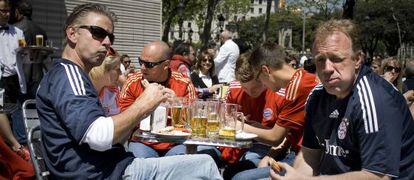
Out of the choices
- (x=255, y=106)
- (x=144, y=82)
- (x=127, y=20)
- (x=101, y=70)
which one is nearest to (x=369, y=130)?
(x=255, y=106)

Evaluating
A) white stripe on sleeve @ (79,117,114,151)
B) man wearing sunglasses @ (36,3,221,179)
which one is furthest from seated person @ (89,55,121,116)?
white stripe on sleeve @ (79,117,114,151)

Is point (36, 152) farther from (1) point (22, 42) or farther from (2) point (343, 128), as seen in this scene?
(1) point (22, 42)

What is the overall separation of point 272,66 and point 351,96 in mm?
1612

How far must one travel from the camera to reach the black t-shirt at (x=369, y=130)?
2.46 m

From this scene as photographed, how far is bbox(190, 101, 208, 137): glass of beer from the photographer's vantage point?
3994 mm

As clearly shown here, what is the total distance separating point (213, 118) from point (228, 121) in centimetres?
11

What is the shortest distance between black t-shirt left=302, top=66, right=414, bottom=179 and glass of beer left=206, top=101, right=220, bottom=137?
3.98 ft

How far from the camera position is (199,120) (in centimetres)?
400

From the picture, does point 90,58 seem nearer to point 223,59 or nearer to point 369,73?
point 369,73

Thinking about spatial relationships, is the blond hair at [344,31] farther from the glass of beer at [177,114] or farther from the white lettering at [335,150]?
the glass of beer at [177,114]

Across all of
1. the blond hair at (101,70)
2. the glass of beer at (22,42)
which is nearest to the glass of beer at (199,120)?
the blond hair at (101,70)

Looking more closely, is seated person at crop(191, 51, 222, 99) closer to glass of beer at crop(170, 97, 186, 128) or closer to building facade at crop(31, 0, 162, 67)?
building facade at crop(31, 0, 162, 67)

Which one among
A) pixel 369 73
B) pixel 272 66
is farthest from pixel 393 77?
pixel 369 73

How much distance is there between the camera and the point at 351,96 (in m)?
2.64
